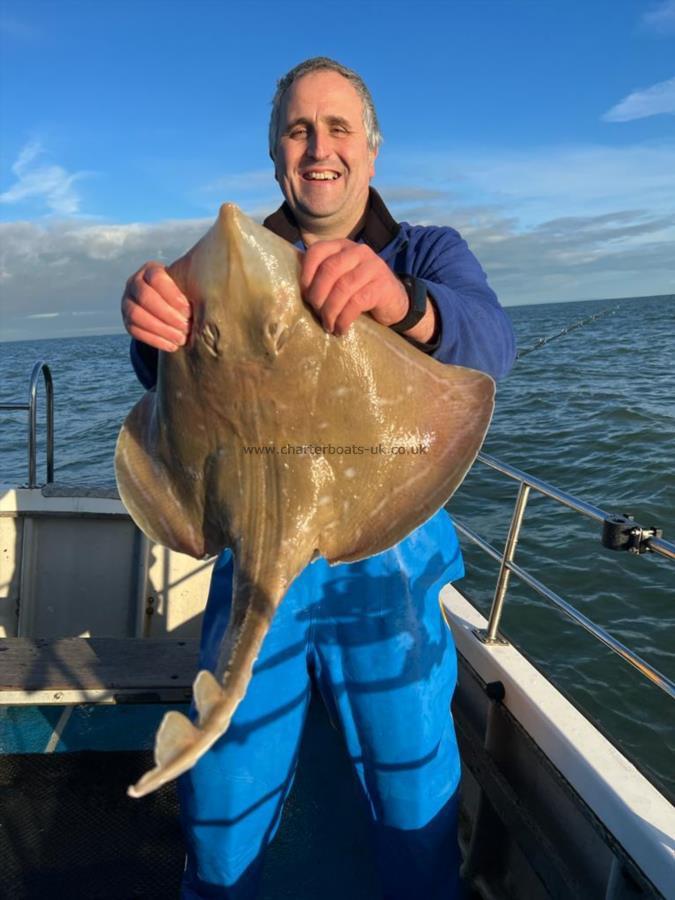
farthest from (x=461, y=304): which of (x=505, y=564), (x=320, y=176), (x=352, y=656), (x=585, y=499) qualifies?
(x=585, y=499)

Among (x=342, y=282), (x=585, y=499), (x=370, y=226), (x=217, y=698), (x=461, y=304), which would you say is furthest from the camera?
(x=585, y=499)

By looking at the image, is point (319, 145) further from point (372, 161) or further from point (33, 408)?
point (33, 408)

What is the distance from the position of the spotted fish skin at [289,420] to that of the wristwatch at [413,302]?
0.05 meters

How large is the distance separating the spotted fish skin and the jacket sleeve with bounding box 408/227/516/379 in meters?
0.12

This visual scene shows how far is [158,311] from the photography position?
1.60 m

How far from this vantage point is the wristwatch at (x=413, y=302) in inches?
66.6

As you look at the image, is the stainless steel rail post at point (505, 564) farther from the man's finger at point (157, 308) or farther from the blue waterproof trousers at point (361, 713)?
the man's finger at point (157, 308)

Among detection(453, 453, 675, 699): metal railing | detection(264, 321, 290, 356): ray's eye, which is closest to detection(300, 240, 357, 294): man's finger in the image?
detection(264, 321, 290, 356): ray's eye

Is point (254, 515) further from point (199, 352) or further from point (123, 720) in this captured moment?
point (123, 720)

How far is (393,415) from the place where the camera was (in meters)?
1.71

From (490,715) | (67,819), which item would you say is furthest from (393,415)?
(67,819)

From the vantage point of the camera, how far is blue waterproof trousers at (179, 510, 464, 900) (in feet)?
6.80

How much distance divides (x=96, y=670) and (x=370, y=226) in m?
2.52

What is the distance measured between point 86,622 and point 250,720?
2.94m
